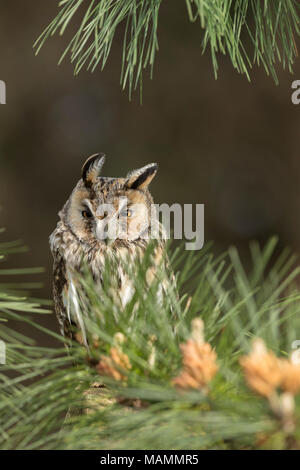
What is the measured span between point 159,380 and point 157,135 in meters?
A: 2.28

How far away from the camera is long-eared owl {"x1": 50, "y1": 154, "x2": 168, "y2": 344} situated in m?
1.05

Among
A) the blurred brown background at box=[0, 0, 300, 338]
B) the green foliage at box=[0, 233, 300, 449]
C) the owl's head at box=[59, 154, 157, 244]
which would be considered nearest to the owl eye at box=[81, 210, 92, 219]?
the owl's head at box=[59, 154, 157, 244]

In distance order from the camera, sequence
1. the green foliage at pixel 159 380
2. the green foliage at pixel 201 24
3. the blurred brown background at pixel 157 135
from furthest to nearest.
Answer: the blurred brown background at pixel 157 135 → the green foliage at pixel 201 24 → the green foliage at pixel 159 380

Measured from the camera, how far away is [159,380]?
0.46 metres

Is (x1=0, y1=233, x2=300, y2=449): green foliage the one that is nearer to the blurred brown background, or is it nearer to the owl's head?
the owl's head

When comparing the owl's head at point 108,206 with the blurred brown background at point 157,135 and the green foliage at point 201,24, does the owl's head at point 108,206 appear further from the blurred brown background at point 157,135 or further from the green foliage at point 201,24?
the blurred brown background at point 157,135

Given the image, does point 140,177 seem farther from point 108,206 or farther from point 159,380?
point 159,380

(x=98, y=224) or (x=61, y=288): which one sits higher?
(x=98, y=224)

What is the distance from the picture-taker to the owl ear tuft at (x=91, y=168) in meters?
1.05

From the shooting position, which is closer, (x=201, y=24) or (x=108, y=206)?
(x=201, y=24)

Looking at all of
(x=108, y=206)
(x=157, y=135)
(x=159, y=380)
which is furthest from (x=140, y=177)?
(x=157, y=135)

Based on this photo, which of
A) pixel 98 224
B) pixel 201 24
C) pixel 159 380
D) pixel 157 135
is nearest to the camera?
pixel 159 380

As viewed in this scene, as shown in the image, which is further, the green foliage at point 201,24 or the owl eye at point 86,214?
the owl eye at point 86,214

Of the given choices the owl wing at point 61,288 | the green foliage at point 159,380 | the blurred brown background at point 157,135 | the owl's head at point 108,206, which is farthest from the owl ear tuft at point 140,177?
the blurred brown background at point 157,135
